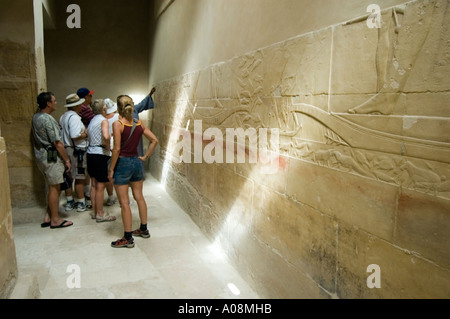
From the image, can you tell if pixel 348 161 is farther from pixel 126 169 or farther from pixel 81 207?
pixel 81 207

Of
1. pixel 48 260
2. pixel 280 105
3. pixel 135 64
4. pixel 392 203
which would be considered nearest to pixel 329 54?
pixel 280 105

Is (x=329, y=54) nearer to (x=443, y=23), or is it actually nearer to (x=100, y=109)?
(x=443, y=23)

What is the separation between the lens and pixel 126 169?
376 centimetres

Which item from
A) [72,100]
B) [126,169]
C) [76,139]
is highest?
[72,100]

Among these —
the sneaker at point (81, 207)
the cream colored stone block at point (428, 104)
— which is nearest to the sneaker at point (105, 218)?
the sneaker at point (81, 207)

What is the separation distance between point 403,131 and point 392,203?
36 cm

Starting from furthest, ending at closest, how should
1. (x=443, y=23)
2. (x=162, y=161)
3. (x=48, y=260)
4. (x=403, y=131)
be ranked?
(x=162, y=161) → (x=48, y=260) → (x=403, y=131) → (x=443, y=23)

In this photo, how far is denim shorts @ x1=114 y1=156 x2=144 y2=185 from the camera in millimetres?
3738

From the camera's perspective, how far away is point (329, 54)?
2.01m

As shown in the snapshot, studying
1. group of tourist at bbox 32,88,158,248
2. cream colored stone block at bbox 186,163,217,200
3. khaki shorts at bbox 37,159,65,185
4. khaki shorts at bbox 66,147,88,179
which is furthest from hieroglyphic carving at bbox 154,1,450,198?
khaki shorts at bbox 66,147,88,179

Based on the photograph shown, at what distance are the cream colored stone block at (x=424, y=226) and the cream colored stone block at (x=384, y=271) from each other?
0.04 meters

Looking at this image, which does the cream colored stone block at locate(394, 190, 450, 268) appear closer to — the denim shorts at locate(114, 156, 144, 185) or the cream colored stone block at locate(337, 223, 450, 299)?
the cream colored stone block at locate(337, 223, 450, 299)

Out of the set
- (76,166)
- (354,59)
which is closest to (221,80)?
(354,59)

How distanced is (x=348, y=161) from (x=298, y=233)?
2.42ft
